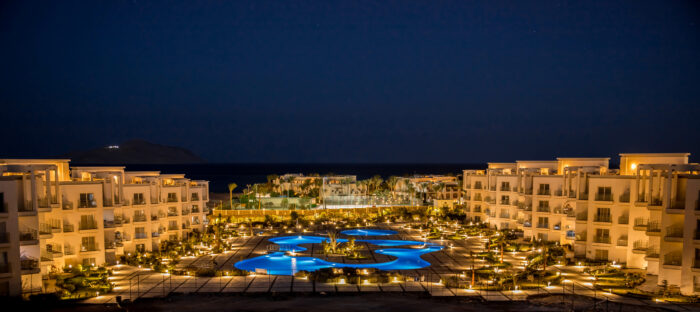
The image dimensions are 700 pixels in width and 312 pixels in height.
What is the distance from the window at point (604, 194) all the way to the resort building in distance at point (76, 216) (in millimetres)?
32148

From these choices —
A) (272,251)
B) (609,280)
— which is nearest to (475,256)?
(609,280)

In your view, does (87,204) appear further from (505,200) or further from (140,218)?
(505,200)

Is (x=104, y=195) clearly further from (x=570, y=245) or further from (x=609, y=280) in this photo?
(x=570, y=245)

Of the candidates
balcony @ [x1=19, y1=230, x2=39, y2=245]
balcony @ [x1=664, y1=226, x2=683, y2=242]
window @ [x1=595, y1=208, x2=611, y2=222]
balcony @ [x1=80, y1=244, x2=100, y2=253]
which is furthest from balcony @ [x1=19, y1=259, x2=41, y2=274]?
Answer: window @ [x1=595, y1=208, x2=611, y2=222]

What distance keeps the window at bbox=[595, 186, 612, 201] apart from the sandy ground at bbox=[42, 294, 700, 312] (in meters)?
11.4

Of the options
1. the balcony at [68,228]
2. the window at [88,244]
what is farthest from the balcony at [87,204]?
the window at [88,244]

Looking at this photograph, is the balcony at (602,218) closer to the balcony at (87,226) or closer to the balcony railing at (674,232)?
the balcony railing at (674,232)

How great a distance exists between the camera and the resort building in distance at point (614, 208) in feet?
74.4

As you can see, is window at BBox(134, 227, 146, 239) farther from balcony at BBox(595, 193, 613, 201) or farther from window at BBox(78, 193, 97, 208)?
balcony at BBox(595, 193, 613, 201)

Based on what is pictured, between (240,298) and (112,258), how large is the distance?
13310 mm

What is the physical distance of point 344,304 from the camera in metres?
20.1

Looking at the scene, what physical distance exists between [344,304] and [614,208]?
20.4 metres

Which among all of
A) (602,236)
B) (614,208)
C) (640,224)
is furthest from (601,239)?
(640,224)

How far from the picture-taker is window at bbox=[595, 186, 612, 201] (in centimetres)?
3031
